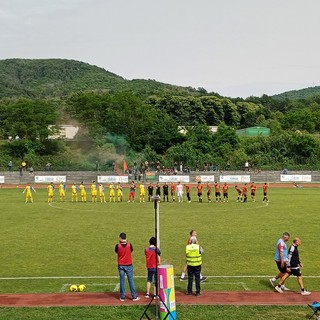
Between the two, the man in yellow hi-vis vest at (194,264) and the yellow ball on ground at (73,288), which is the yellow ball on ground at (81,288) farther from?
the man in yellow hi-vis vest at (194,264)

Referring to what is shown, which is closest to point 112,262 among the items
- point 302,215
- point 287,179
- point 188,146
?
point 302,215

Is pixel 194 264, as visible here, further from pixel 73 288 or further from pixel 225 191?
pixel 225 191

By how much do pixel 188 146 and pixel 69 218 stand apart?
50.2 m

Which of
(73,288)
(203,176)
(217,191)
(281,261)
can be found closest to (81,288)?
(73,288)

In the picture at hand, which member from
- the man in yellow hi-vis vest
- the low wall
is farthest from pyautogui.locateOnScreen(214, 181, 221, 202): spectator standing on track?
the man in yellow hi-vis vest

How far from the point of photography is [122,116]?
279ft

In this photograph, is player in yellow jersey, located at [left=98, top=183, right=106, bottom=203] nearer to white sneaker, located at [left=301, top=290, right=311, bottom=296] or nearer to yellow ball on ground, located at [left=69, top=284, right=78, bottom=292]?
yellow ball on ground, located at [left=69, top=284, right=78, bottom=292]

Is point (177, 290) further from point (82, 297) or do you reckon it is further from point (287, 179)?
point (287, 179)

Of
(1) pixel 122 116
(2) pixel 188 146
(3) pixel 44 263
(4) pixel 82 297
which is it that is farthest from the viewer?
(1) pixel 122 116

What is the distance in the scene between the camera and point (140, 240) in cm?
2266

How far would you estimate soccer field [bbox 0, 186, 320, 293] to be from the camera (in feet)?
52.3

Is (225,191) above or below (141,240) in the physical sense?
above

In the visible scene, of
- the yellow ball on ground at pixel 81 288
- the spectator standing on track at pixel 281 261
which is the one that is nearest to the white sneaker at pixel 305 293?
the spectator standing on track at pixel 281 261

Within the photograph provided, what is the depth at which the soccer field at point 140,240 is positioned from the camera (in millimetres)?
15930
